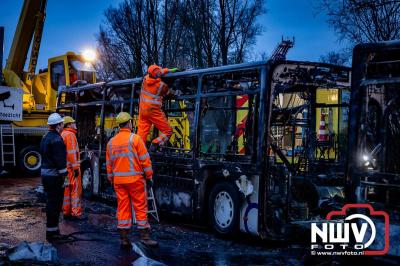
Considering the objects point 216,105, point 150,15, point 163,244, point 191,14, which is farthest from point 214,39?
point 163,244

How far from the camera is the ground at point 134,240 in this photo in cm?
→ 612

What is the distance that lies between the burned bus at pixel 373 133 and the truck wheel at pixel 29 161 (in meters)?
13.3

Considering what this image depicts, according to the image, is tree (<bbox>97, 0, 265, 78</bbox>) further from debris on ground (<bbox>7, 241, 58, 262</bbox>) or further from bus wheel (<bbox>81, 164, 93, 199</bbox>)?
debris on ground (<bbox>7, 241, 58, 262</bbox>)

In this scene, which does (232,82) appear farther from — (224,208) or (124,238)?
(124,238)

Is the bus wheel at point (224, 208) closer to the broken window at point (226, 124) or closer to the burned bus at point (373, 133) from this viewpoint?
the broken window at point (226, 124)

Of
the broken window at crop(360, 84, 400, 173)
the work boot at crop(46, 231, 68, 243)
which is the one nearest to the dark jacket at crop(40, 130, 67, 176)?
the work boot at crop(46, 231, 68, 243)

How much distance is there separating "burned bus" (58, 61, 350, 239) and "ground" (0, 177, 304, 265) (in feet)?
0.98

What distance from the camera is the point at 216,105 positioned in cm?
830

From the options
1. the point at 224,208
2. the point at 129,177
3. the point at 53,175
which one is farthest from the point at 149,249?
the point at 53,175

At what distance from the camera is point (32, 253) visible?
5617 mm

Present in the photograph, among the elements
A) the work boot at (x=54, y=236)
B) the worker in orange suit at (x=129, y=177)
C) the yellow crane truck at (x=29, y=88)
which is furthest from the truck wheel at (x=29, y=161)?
the worker in orange suit at (x=129, y=177)

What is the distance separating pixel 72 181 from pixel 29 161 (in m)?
8.48

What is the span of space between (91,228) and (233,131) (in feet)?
9.27

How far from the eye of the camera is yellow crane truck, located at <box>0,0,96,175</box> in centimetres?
1572
